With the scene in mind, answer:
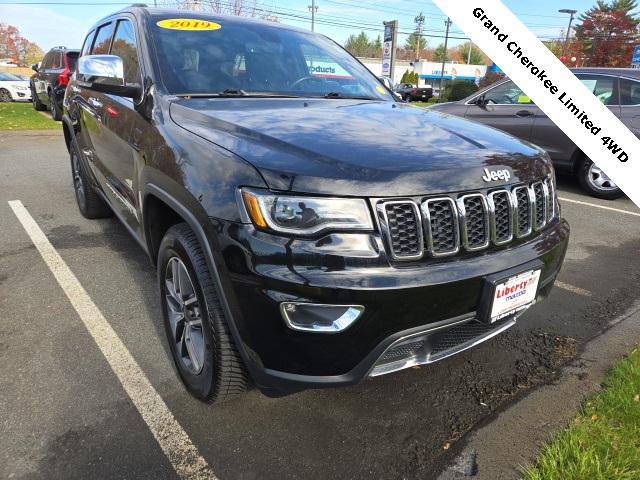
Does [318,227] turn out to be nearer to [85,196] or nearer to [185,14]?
[185,14]

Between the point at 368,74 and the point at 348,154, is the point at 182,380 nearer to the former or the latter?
the point at 348,154

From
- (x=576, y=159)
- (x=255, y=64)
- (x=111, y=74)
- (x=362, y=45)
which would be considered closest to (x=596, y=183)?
(x=576, y=159)

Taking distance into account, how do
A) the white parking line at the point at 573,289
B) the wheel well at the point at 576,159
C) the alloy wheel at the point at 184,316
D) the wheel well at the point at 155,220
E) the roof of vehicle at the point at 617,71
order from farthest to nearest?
the wheel well at the point at 576,159
the roof of vehicle at the point at 617,71
the white parking line at the point at 573,289
the wheel well at the point at 155,220
the alloy wheel at the point at 184,316

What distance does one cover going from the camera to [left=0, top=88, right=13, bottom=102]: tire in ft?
61.4

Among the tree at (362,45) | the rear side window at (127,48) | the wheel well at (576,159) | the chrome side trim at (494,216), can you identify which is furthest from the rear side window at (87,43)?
the tree at (362,45)

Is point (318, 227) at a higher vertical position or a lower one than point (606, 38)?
lower

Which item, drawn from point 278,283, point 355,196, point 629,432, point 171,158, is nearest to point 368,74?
point 171,158

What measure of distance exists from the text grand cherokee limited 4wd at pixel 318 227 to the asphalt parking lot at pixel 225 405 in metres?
0.29

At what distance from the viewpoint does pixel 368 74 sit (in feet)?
11.9

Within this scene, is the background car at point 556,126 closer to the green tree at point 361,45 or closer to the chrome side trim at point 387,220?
the chrome side trim at point 387,220

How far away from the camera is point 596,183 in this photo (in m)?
6.61

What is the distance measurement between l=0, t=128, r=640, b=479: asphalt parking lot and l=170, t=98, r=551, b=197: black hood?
1135 mm

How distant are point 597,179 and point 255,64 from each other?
5.62 metres

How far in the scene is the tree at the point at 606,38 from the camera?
5016 cm
